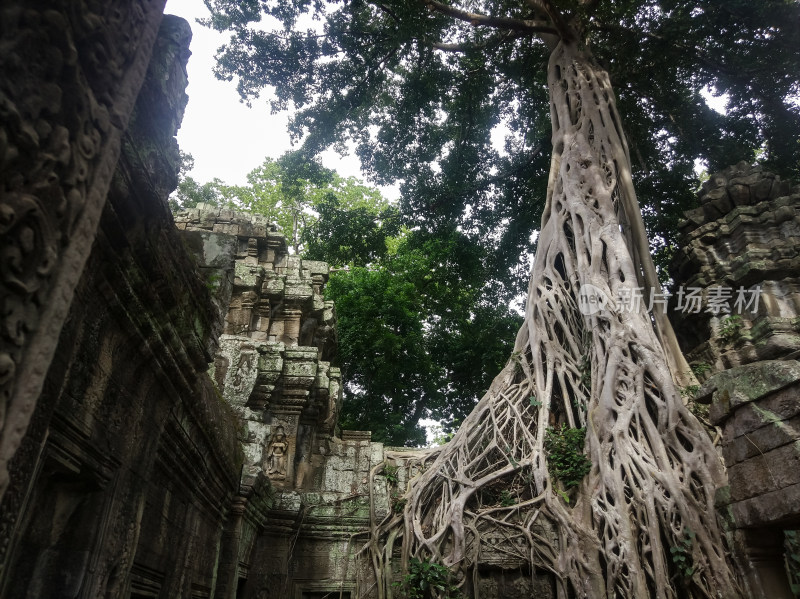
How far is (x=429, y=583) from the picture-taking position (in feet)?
15.3

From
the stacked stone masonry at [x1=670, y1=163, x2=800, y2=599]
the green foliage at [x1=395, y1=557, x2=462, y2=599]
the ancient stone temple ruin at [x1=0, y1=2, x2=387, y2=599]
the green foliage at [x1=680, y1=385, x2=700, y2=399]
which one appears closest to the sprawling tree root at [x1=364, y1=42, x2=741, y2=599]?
the green foliage at [x1=395, y1=557, x2=462, y2=599]

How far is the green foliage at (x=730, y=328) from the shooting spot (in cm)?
774

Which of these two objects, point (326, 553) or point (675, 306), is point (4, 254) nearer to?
point (326, 553)

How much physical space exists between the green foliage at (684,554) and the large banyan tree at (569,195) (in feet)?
0.05

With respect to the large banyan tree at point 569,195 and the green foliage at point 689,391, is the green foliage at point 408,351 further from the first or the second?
the green foliage at point 689,391

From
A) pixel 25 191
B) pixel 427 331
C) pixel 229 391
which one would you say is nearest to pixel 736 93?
pixel 427 331

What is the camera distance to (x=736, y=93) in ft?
31.5

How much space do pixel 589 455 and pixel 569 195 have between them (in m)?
3.40

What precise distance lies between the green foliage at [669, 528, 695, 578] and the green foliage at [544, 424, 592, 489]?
932 mm

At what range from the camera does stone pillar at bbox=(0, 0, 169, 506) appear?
81cm
